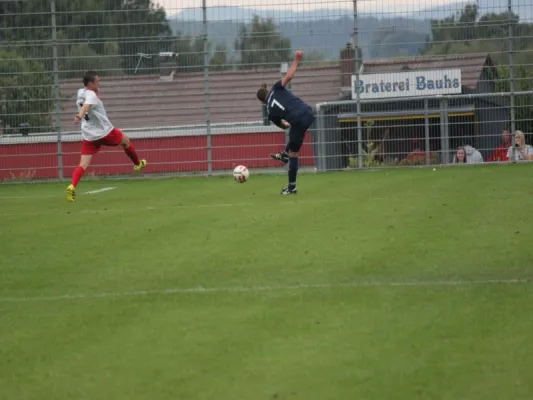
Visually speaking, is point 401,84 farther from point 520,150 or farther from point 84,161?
point 84,161

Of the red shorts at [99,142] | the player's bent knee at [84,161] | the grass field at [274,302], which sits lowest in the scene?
the grass field at [274,302]

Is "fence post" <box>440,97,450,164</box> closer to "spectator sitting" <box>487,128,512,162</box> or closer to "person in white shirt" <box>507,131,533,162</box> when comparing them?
"spectator sitting" <box>487,128,512,162</box>

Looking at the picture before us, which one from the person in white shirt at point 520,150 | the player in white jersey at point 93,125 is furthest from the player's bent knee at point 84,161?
the person in white shirt at point 520,150

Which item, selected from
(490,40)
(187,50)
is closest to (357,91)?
(490,40)

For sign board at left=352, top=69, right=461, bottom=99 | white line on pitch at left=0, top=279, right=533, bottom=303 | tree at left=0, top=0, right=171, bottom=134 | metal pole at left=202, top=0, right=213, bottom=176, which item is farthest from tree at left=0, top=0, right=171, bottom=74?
white line on pitch at left=0, top=279, right=533, bottom=303

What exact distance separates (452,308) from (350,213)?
18.9 ft

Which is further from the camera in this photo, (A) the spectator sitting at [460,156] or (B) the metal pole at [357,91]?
(B) the metal pole at [357,91]

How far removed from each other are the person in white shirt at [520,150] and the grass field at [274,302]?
26.9ft

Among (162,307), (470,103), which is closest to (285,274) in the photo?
(162,307)

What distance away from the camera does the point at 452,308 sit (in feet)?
24.3

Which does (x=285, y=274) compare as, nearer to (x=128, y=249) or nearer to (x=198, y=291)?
(x=198, y=291)

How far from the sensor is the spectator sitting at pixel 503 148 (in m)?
22.7

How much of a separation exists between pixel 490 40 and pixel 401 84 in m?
2.06

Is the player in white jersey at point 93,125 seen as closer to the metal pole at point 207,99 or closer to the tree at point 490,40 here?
the metal pole at point 207,99
